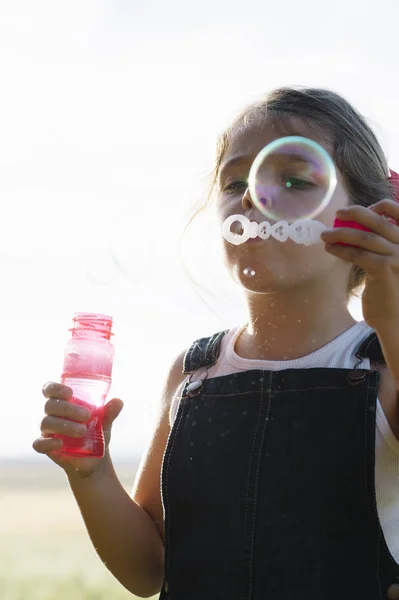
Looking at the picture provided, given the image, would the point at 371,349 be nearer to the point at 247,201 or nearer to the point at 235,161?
the point at 247,201

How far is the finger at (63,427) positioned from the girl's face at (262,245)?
1.57ft

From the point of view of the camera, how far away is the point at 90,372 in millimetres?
1819

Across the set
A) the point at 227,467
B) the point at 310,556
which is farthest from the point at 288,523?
the point at 227,467

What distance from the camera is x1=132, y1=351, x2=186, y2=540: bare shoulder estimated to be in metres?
2.07

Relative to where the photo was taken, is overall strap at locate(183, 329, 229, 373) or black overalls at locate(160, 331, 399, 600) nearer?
black overalls at locate(160, 331, 399, 600)

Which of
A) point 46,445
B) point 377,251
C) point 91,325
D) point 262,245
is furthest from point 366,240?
point 46,445

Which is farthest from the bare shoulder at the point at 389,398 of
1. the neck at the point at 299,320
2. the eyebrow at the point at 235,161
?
the eyebrow at the point at 235,161

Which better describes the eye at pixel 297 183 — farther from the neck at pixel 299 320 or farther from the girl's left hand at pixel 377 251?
the girl's left hand at pixel 377 251

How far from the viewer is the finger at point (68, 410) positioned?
176 centimetres

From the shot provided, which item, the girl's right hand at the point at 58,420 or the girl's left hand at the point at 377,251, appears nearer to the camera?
the girl's left hand at the point at 377,251

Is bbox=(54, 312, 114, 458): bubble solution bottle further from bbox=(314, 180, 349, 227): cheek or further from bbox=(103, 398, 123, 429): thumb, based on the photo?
bbox=(314, 180, 349, 227): cheek

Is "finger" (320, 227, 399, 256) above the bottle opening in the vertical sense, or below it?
above

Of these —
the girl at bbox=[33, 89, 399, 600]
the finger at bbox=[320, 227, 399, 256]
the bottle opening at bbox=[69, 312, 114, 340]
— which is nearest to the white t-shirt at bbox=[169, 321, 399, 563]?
the girl at bbox=[33, 89, 399, 600]

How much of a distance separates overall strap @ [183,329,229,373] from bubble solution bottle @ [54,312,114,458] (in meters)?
0.30
